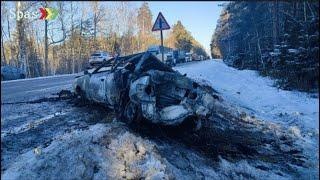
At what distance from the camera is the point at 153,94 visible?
24.5ft

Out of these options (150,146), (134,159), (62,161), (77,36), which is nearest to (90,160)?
(62,161)

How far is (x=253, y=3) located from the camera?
130 feet

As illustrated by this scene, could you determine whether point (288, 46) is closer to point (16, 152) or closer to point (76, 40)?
point (16, 152)

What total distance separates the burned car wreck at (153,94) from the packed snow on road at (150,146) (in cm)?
36

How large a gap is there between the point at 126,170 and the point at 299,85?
394 inches

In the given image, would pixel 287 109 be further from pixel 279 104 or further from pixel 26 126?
pixel 26 126

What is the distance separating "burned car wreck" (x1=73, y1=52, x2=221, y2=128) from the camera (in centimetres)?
746

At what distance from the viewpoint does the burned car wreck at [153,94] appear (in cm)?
746

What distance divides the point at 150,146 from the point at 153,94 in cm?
110

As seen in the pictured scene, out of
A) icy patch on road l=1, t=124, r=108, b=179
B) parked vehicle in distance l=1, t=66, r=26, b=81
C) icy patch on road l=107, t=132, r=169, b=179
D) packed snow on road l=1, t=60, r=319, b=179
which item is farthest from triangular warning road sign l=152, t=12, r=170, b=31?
parked vehicle in distance l=1, t=66, r=26, b=81

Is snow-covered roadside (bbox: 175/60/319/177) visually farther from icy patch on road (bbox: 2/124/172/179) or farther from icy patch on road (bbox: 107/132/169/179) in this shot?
icy patch on road (bbox: 2/124/172/179)

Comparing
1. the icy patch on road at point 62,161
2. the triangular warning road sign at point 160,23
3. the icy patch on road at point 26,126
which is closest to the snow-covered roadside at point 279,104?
the triangular warning road sign at point 160,23

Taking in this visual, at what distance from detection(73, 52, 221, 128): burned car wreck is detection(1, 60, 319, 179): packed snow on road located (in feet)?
1.17

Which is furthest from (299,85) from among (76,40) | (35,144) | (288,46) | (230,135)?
(76,40)
